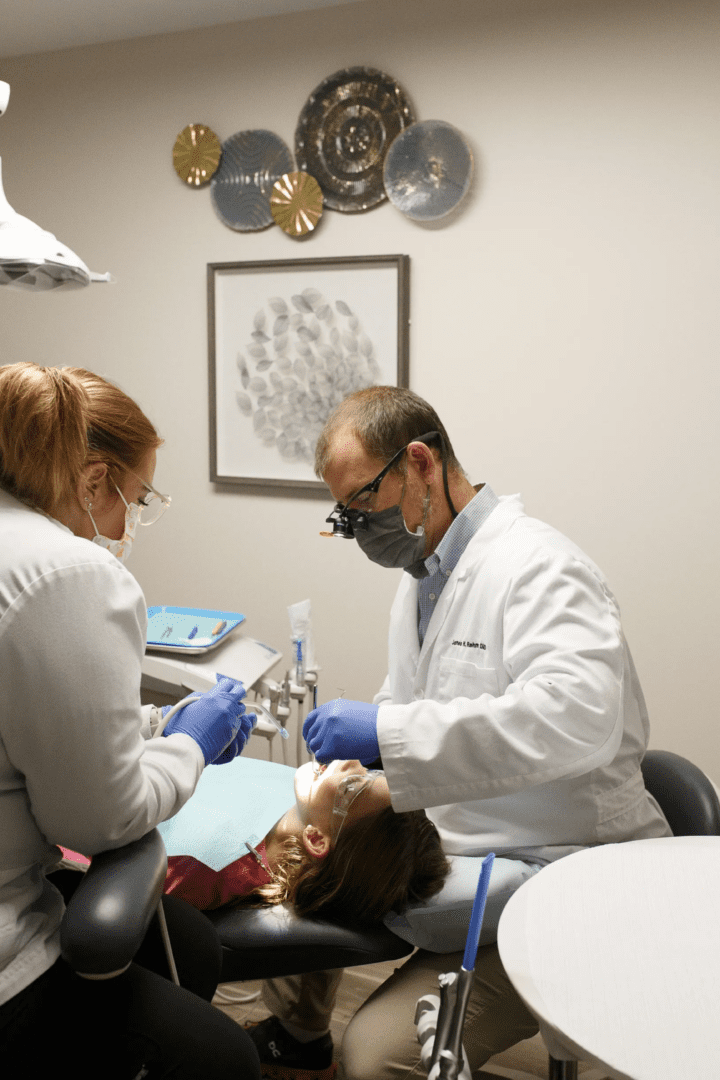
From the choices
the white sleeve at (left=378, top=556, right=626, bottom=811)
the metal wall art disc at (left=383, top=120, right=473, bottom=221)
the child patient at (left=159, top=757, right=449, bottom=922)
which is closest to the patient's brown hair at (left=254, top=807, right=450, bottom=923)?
the child patient at (left=159, top=757, right=449, bottom=922)

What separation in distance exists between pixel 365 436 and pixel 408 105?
135 cm

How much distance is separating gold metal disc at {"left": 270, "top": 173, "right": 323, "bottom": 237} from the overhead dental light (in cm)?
114

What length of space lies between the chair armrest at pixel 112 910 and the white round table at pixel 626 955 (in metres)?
0.42

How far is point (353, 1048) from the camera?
1304mm

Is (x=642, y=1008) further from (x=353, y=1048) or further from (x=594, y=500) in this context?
(x=594, y=500)

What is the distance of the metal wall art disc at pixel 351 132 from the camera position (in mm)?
2520

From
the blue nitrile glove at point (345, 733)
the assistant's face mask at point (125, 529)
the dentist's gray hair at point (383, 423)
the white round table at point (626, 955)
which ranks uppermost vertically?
the dentist's gray hair at point (383, 423)

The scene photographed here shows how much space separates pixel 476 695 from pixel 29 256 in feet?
3.59

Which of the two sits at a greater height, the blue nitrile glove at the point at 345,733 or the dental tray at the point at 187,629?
the blue nitrile glove at the point at 345,733

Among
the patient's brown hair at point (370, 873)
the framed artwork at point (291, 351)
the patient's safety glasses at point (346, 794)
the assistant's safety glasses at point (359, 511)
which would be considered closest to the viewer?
the patient's brown hair at point (370, 873)

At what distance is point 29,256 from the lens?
153cm

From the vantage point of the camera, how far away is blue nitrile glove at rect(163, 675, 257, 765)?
4.34ft

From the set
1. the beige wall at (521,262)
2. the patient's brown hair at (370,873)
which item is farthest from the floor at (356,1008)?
the beige wall at (521,262)

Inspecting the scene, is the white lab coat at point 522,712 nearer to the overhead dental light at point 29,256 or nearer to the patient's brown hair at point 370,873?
the patient's brown hair at point 370,873
